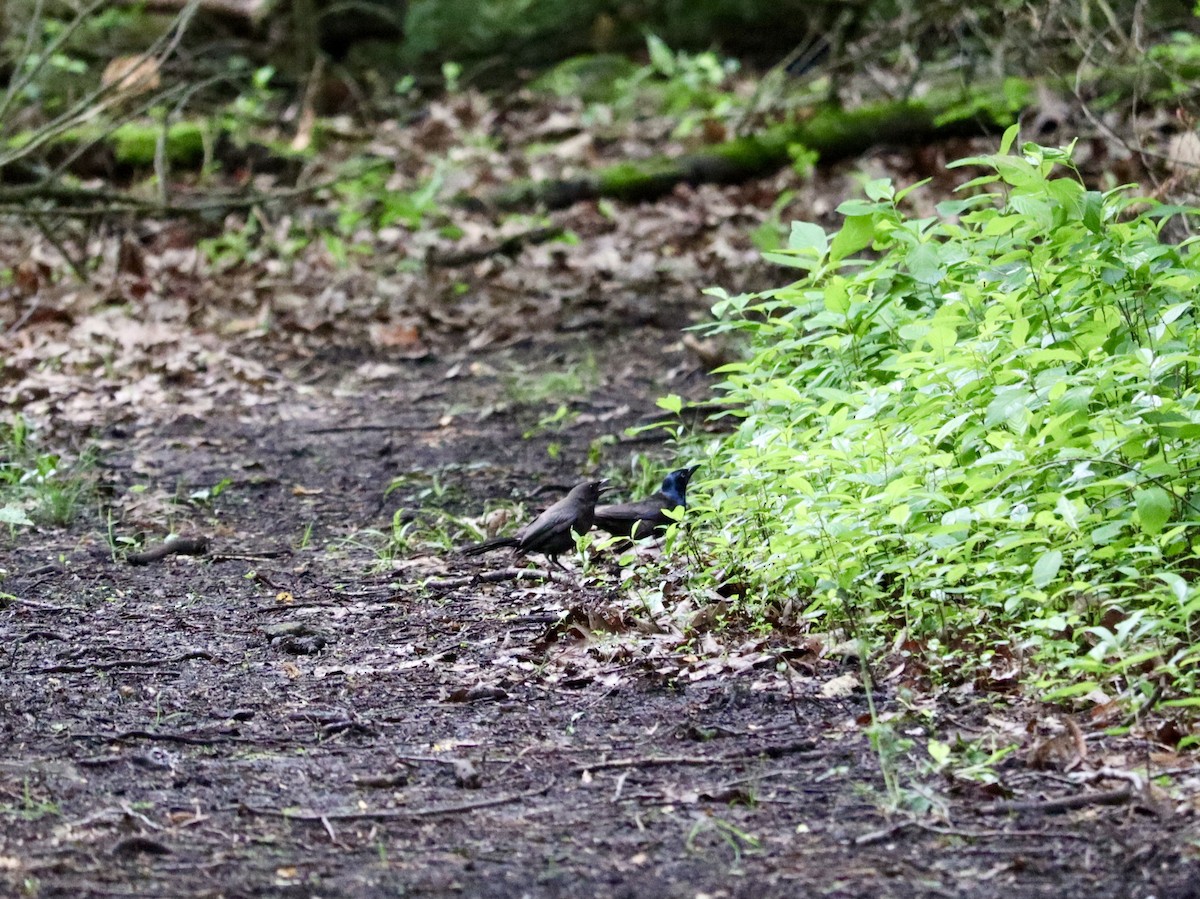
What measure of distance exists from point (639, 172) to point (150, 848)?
8.24 meters

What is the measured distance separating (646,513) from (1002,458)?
56.9 inches

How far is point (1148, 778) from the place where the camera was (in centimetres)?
251

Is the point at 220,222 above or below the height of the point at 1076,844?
below

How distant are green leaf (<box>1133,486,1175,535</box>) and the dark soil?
53cm

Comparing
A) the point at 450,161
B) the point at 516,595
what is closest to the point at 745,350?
the point at 516,595

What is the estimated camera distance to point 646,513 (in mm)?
4426

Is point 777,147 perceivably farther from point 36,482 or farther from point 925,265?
point 36,482

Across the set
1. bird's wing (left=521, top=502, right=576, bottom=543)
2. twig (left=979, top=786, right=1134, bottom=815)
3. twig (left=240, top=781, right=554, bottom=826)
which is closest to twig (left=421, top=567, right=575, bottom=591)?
bird's wing (left=521, top=502, right=576, bottom=543)

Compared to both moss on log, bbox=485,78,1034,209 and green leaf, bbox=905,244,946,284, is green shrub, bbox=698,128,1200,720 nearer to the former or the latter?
green leaf, bbox=905,244,946,284

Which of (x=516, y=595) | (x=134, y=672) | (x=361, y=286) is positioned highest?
(x=134, y=672)

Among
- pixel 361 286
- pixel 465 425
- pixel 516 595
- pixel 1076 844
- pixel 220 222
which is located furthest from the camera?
pixel 220 222

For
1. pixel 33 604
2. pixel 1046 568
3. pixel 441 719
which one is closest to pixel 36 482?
pixel 33 604

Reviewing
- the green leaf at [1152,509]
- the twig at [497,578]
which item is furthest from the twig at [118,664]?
the green leaf at [1152,509]

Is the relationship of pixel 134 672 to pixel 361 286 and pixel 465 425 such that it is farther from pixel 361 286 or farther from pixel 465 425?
pixel 361 286
